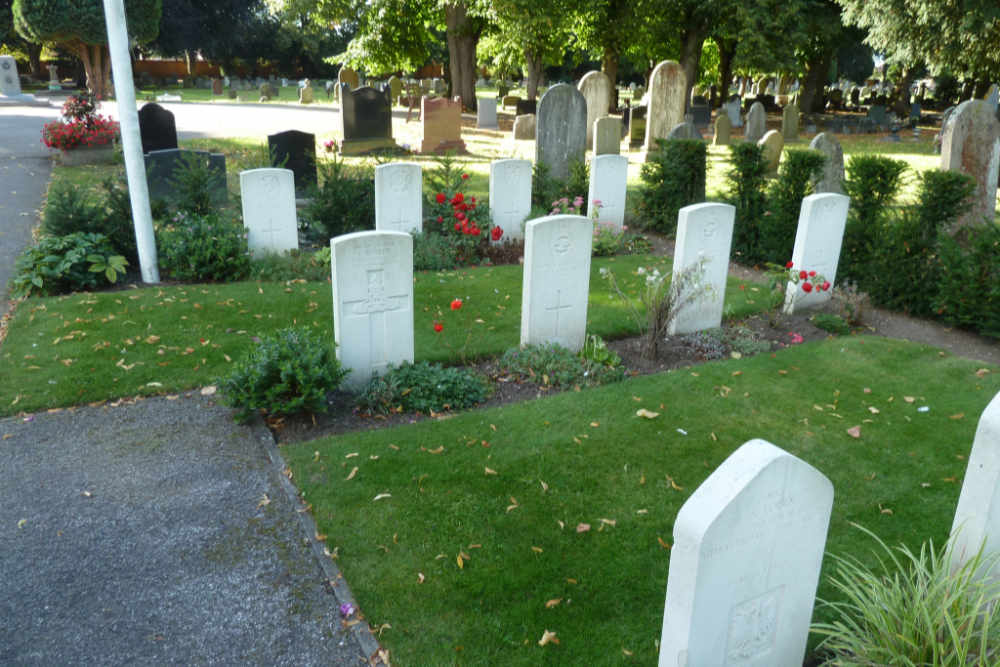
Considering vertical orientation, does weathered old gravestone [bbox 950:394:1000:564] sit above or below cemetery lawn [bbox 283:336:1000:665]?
above

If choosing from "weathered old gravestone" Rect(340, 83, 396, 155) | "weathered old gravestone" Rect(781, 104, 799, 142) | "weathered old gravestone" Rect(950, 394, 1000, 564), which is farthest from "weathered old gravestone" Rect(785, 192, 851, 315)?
"weathered old gravestone" Rect(781, 104, 799, 142)

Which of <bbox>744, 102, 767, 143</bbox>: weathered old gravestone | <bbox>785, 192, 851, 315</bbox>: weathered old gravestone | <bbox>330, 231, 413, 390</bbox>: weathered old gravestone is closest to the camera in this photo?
<bbox>330, 231, 413, 390</bbox>: weathered old gravestone

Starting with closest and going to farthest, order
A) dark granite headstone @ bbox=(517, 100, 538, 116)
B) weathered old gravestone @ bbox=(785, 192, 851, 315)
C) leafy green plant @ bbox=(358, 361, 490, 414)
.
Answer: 1. leafy green plant @ bbox=(358, 361, 490, 414)
2. weathered old gravestone @ bbox=(785, 192, 851, 315)
3. dark granite headstone @ bbox=(517, 100, 538, 116)

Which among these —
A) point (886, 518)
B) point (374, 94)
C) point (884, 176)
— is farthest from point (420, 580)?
point (374, 94)

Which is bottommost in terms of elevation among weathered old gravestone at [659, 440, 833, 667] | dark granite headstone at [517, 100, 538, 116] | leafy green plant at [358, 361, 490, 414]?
leafy green plant at [358, 361, 490, 414]

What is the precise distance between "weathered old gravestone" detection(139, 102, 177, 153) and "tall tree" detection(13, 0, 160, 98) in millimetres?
22714

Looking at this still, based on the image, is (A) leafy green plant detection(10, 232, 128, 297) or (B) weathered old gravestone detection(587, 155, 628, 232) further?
(B) weathered old gravestone detection(587, 155, 628, 232)

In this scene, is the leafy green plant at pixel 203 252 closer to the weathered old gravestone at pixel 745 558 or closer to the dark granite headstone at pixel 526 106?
the weathered old gravestone at pixel 745 558

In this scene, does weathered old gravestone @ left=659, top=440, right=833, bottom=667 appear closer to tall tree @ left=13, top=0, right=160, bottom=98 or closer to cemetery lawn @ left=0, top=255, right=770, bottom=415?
cemetery lawn @ left=0, top=255, right=770, bottom=415

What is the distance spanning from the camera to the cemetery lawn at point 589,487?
379cm

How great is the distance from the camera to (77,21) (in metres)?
33.4

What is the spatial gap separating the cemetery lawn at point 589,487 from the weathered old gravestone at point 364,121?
48.8 feet

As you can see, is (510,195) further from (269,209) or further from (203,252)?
(203,252)

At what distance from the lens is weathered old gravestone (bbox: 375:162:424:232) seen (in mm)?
10227
